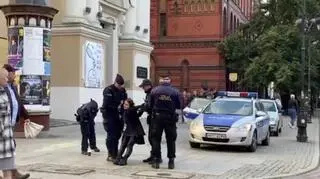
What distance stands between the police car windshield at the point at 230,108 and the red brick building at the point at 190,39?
32810mm

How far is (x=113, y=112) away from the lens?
42.5 feet

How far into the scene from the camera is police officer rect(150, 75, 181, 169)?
12242 millimetres

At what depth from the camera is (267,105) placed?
2538 centimetres

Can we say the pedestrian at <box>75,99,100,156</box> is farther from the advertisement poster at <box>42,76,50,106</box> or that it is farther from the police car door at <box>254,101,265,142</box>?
the police car door at <box>254,101,265,142</box>

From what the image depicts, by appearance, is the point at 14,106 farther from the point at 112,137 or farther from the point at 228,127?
the point at 228,127

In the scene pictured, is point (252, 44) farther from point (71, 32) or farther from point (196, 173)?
point (196, 173)

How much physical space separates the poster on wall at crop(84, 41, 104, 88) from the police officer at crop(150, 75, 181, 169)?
46.7ft

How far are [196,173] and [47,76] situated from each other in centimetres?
855

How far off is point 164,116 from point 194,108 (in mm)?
11530

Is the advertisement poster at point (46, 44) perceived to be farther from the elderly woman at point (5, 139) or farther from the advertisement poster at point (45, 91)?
the elderly woman at point (5, 139)

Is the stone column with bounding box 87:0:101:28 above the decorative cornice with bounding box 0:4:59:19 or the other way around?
above

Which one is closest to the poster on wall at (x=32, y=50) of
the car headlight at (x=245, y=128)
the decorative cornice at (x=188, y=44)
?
the car headlight at (x=245, y=128)

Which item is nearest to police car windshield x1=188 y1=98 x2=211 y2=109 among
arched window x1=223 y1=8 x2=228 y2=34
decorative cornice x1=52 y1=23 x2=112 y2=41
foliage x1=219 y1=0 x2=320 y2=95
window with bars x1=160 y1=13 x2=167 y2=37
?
decorative cornice x1=52 y1=23 x2=112 y2=41

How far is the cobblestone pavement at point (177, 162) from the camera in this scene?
37.9 feet
